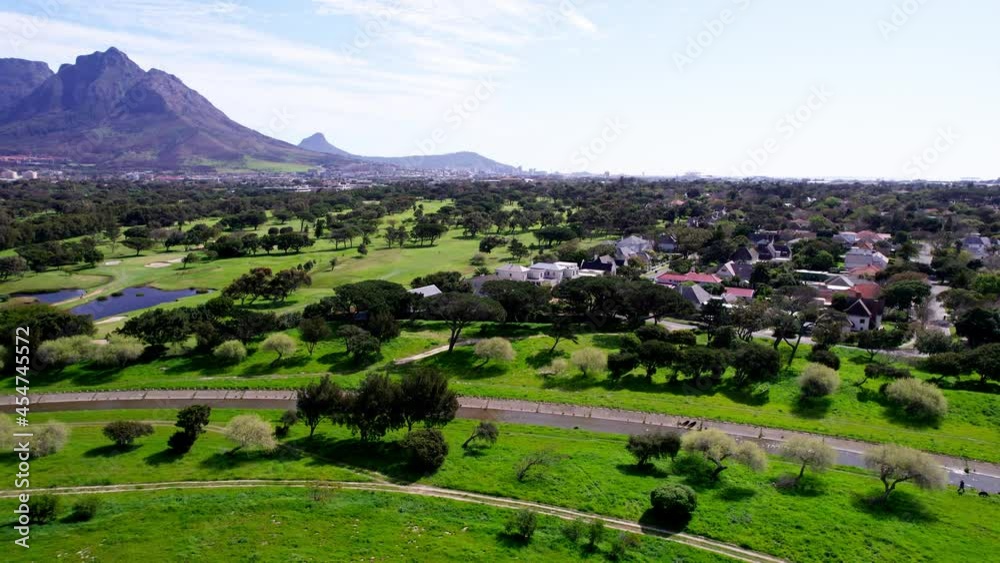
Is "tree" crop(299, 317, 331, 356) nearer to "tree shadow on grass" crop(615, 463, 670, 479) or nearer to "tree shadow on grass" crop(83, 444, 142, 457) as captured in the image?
"tree shadow on grass" crop(83, 444, 142, 457)

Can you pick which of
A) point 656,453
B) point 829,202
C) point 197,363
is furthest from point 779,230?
point 197,363

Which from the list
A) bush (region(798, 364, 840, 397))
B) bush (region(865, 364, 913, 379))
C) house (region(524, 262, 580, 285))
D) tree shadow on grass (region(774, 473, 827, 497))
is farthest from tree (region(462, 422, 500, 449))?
house (region(524, 262, 580, 285))

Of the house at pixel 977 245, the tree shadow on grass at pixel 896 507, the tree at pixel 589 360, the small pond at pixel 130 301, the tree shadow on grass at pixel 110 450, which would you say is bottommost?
the small pond at pixel 130 301

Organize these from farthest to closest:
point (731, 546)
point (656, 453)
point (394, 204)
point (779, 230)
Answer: point (394, 204), point (779, 230), point (656, 453), point (731, 546)

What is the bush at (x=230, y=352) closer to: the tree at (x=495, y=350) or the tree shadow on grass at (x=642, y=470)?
the tree at (x=495, y=350)

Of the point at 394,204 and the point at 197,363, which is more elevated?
the point at 394,204

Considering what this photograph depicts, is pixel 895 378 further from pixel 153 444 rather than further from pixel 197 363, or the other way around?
pixel 197 363

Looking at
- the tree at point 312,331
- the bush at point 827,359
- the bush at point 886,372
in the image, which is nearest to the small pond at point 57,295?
the tree at point 312,331

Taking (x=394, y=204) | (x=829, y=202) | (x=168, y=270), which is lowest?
(x=168, y=270)
